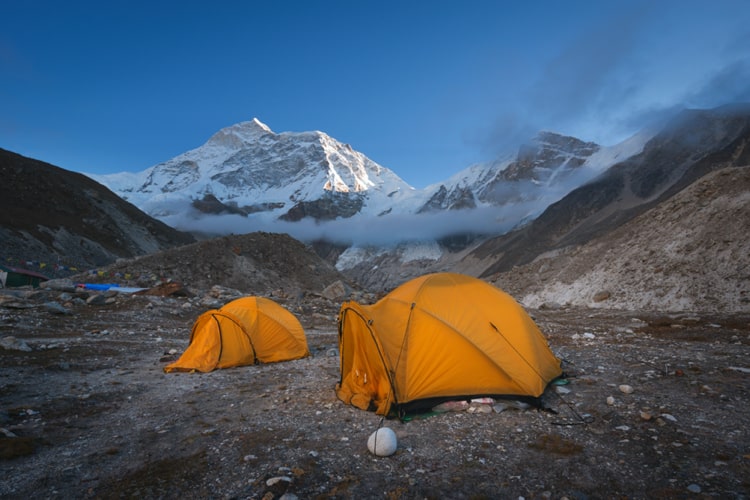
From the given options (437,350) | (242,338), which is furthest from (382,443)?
(242,338)

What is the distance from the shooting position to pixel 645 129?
467 feet

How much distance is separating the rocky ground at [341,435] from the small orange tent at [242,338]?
0.70 metres

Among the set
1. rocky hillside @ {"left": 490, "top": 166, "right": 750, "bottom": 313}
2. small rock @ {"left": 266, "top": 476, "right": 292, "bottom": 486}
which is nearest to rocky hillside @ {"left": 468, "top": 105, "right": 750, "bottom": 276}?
rocky hillside @ {"left": 490, "top": 166, "right": 750, "bottom": 313}

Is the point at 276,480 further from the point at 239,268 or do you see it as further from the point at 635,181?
the point at 635,181

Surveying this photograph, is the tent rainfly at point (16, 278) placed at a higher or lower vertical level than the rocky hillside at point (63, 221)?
lower

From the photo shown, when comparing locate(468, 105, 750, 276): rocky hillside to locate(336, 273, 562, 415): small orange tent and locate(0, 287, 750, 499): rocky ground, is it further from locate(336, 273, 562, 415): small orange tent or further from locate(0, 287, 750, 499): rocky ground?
locate(336, 273, 562, 415): small orange tent

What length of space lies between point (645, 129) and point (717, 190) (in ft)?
470

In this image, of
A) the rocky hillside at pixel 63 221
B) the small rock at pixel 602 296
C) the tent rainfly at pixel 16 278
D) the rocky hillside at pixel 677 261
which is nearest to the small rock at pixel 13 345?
the tent rainfly at pixel 16 278

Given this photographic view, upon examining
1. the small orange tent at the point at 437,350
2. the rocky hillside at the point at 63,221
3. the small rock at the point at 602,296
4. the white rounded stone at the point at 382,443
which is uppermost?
the rocky hillside at the point at 63,221

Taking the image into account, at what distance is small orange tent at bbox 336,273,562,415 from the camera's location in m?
7.31

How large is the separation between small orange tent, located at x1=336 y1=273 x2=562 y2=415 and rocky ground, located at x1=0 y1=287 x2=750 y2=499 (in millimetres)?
404

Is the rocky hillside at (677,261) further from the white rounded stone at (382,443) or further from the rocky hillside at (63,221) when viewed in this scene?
the rocky hillside at (63,221)

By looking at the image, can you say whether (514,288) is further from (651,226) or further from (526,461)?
(526,461)

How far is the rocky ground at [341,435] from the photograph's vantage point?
15.3 ft
